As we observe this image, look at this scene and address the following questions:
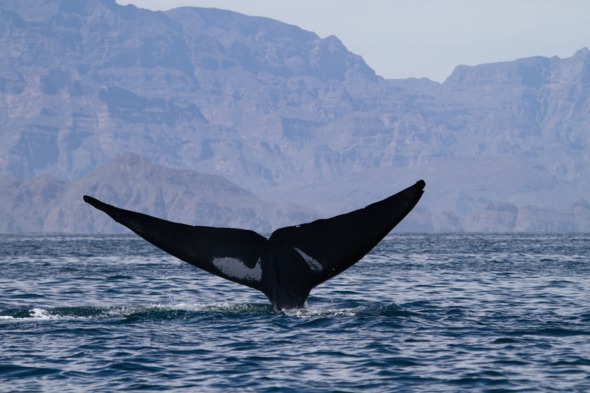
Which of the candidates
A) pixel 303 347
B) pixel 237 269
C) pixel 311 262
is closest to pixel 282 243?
pixel 311 262

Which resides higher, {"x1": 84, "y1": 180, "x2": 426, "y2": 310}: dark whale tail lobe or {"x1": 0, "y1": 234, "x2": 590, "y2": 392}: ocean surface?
{"x1": 84, "y1": 180, "x2": 426, "y2": 310}: dark whale tail lobe

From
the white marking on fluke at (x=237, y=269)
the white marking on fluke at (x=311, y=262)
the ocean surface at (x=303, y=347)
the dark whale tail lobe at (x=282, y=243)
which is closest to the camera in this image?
the ocean surface at (x=303, y=347)

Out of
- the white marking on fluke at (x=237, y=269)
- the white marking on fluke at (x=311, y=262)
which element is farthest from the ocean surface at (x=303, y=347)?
the white marking on fluke at (x=311, y=262)

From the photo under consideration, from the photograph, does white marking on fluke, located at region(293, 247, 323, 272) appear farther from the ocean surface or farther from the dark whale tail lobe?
the ocean surface

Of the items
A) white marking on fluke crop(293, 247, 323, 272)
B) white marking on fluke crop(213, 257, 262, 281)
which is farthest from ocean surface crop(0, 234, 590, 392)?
white marking on fluke crop(293, 247, 323, 272)

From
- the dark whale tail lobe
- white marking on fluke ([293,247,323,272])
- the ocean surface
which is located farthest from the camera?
Answer: white marking on fluke ([293,247,323,272])

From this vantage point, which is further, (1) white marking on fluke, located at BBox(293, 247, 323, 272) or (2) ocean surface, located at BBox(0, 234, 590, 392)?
(1) white marking on fluke, located at BBox(293, 247, 323, 272)

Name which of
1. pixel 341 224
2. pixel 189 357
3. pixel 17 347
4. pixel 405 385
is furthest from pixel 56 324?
pixel 405 385

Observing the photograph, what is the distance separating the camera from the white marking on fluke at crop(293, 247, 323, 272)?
667 inches

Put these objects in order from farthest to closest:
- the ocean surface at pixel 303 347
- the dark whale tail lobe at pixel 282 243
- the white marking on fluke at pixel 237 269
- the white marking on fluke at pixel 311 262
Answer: the white marking on fluke at pixel 311 262 < the white marking on fluke at pixel 237 269 < the dark whale tail lobe at pixel 282 243 < the ocean surface at pixel 303 347

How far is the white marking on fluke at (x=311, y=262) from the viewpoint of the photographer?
16953 millimetres

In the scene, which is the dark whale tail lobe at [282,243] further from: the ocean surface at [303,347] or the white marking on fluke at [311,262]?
the ocean surface at [303,347]

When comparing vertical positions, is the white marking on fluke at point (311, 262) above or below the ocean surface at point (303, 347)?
above

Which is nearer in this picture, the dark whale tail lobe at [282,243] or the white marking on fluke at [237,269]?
the dark whale tail lobe at [282,243]
